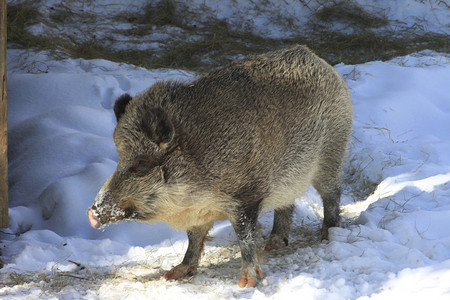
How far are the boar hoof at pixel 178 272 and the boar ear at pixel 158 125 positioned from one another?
0.98 m

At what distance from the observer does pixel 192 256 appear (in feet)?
10.8

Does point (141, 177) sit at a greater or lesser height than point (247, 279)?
greater

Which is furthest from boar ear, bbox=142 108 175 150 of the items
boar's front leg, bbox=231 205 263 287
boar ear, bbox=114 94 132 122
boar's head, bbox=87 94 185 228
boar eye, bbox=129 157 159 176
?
boar's front leg, bbox=231 205 263 287

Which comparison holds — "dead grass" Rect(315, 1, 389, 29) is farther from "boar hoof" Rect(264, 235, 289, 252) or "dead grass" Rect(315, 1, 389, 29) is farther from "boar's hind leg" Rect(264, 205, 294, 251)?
"boar hoof" Rect(264, 235, 289, 252)

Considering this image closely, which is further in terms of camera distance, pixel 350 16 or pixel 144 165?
pixel 350 16

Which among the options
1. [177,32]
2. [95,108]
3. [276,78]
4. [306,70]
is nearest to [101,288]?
[276,78]

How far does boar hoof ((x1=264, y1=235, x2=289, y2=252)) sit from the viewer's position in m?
3.68

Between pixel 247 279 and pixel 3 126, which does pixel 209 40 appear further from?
pixel 247 279

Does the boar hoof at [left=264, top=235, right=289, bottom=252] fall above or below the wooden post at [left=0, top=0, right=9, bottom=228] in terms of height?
below

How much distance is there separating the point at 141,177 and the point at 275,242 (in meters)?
1.38

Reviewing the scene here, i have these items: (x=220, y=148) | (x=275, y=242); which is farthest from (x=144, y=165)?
(x=275, y=242)

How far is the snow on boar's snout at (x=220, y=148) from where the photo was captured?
272cm

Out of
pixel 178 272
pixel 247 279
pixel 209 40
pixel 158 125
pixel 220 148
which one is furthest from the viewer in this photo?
pixel 209 40

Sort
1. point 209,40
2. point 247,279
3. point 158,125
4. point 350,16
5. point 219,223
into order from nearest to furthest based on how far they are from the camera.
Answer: point 158,125 → point 247,279 → point 219,223 → point 209,40 → point 350,16
